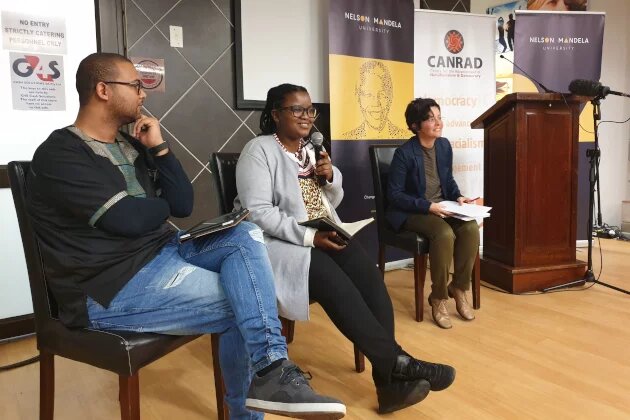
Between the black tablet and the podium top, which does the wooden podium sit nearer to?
the podium top

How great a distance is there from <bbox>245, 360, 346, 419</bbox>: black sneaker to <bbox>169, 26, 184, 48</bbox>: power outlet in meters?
2.02

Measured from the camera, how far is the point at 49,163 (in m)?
1.25

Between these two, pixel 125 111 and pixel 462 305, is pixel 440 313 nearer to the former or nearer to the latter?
pixel 462 305

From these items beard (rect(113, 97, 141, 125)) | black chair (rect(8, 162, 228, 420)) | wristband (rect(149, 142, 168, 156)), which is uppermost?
beard (rect(113, 97, 141, 125))

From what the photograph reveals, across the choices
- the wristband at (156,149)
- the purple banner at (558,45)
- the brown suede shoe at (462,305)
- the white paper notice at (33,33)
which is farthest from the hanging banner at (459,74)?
the wristband at (156,149)

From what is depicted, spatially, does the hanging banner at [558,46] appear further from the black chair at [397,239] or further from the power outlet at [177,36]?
the power outlet at [177,36]

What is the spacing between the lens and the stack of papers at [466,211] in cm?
242

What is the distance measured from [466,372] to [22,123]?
224cm

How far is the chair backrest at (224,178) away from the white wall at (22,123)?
0.98m

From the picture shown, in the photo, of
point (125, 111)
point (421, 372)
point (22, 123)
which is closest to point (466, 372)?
point (421, 372)

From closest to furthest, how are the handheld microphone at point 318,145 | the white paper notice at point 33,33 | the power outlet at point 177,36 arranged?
the handheld microphone at point 318,145 → the white paper notice at point 33,33 → the power outlet at point 177,36

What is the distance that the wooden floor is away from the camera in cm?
171

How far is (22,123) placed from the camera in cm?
233

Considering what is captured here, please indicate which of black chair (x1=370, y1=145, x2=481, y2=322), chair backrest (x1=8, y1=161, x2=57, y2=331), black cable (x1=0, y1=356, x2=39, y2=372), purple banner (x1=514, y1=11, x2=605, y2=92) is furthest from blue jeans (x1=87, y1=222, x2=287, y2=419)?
purple banner (x1=514, y1=11, x2=605, y2=92)
